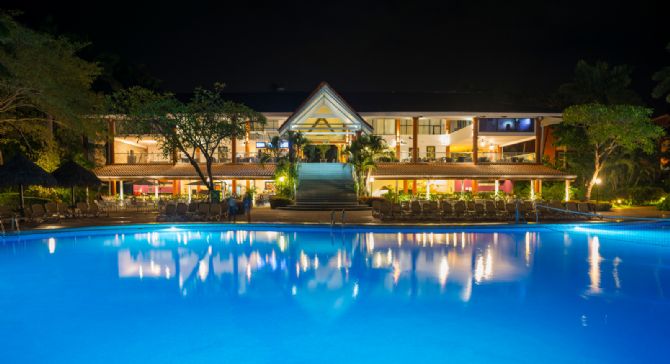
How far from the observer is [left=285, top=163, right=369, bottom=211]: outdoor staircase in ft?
73.5

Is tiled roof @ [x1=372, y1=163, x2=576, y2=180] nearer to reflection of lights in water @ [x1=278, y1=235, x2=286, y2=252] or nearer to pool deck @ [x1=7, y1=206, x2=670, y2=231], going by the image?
pool deck @ [x1=7, y1=206, x2=670, y2=231]

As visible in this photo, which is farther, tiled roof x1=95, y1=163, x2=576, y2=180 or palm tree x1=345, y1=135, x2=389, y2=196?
tiled roof x1=95, y1=163, x2=576, y2=180

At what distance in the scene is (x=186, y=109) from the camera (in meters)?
18.8

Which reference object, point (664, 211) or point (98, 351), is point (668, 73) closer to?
point (664, 211)

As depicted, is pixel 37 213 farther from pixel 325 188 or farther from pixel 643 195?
pixel 643 195

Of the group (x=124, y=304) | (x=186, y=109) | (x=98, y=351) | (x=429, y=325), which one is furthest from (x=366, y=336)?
(x=186, y=109)

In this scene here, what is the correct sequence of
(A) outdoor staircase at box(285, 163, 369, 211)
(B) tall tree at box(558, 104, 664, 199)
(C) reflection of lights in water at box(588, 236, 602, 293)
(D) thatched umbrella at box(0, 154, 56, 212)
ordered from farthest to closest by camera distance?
1. (B) tall tree at box(558, 104, 664, 199)
2. (A) outdoor staircase at box(285, 163, 369, 211)
3. (D) thatched umbrella at box(0, 154, 56, 212)
4. (C) reflection of lights in water at box(588, 236, 602, 293)

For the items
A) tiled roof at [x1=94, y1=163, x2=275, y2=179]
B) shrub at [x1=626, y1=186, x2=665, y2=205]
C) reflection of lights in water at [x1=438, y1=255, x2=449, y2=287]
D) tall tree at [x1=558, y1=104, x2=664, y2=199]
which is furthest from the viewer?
shrub at [x1=626, y1=186, x2=665, y2=205]

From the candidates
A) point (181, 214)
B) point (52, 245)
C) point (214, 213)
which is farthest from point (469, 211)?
point (52, 245)

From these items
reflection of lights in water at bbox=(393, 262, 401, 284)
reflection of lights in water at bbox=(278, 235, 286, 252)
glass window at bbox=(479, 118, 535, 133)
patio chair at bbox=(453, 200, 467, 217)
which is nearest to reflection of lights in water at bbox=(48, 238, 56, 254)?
reflection of lights in water at bbox=(278, 235, 286, 252)

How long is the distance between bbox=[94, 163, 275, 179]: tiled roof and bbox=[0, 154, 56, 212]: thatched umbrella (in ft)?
32.1

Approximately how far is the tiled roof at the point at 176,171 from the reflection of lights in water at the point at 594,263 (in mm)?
17518

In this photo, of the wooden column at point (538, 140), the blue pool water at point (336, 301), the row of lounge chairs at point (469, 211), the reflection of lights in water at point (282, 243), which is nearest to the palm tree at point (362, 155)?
the row of lounge chairs at point (469, 211)

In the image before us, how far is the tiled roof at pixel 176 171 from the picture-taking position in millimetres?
26453
